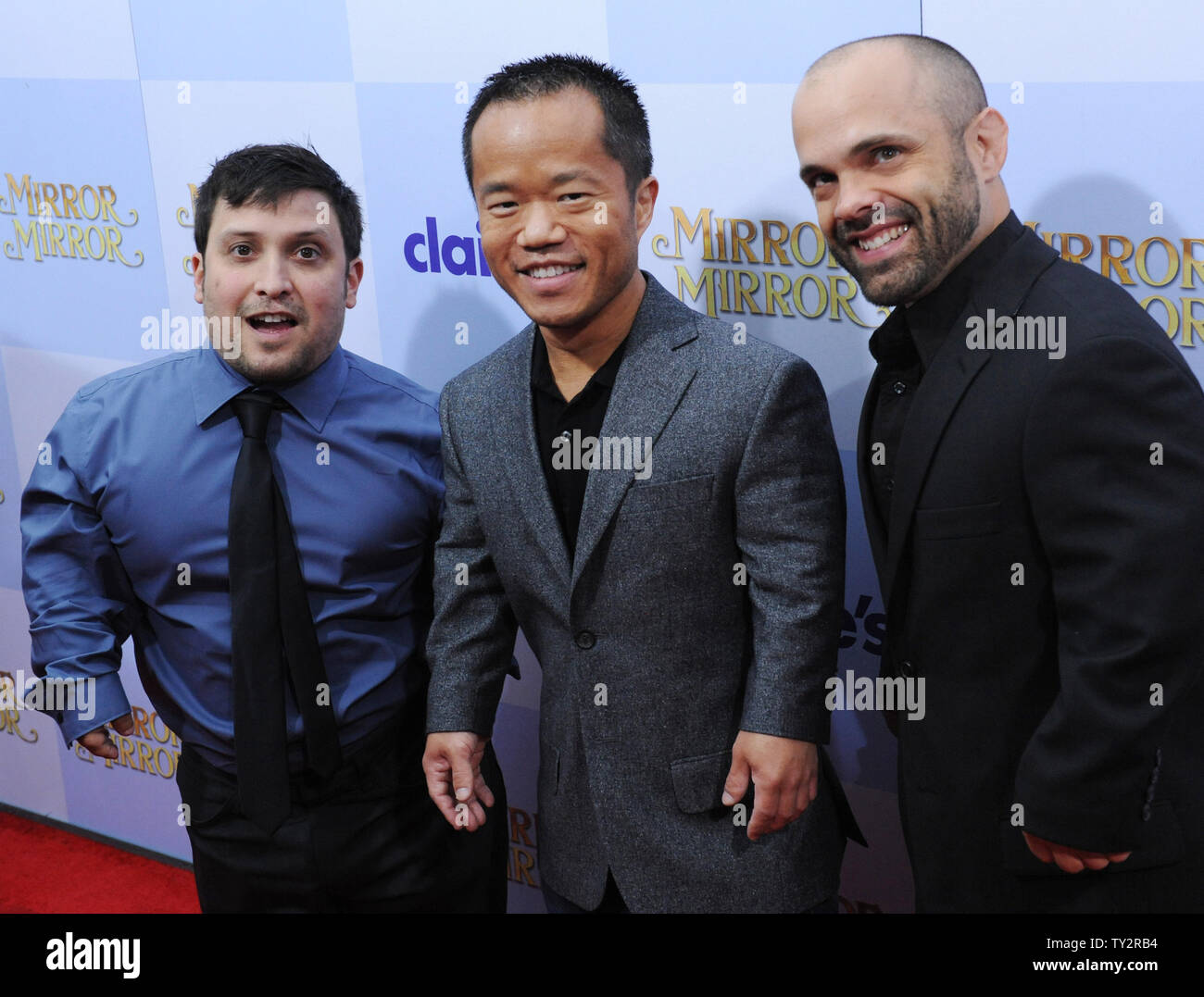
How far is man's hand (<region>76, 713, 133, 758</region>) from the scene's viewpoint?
7.48 ft

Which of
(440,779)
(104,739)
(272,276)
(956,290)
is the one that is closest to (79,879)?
(104,739)

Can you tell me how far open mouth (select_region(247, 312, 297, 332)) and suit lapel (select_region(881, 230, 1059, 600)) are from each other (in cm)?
108

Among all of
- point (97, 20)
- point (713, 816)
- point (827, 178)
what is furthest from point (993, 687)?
point (97, 20)

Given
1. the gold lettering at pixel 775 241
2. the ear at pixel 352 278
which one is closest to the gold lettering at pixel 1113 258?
the gold lettering at pixel 775 241

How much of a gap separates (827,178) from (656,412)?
422 millimetres

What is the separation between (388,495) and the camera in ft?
7.43

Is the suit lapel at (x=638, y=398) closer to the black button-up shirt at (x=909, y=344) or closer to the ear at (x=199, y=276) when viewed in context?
the black button-up shirt at (x=909, y=344)

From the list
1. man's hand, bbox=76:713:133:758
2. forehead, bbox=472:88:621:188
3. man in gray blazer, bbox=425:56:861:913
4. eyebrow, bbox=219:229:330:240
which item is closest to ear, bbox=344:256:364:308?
eyebrow, bbox=219:229:330:240

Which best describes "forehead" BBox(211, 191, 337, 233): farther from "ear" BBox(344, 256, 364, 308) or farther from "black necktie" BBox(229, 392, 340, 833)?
"black necktie" BBox(229, 392, 340, 833)

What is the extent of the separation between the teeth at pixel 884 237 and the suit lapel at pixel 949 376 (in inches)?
5.3

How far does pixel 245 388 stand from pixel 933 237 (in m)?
1.20

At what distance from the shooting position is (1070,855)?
1.71 m

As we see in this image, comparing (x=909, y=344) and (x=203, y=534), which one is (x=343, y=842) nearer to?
(x=203, y=534)
